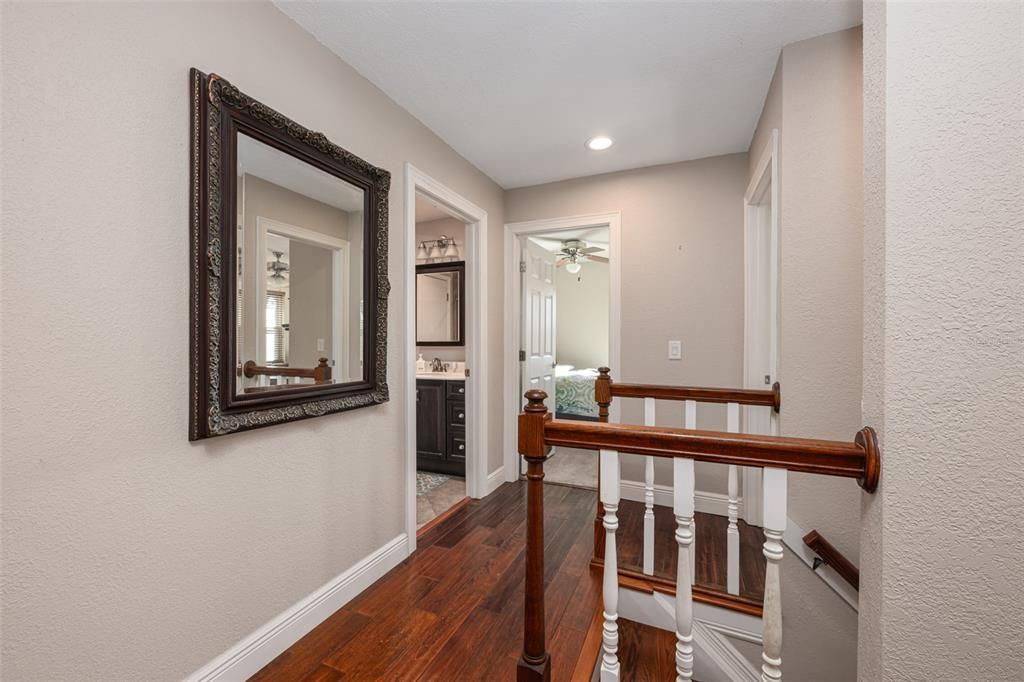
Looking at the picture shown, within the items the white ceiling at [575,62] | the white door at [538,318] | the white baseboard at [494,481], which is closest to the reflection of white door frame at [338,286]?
the white ceiling at [575,62]

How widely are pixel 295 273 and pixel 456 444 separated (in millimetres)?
2222

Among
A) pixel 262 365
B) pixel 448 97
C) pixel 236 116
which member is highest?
pixel 448 97

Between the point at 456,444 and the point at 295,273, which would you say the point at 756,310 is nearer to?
the point at 456,444

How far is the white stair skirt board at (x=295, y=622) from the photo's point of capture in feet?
4.59

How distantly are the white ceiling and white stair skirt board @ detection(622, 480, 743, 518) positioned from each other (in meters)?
2.35

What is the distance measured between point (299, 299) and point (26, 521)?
99 cm

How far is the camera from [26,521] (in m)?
0.98

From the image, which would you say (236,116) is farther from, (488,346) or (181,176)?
(488,346)

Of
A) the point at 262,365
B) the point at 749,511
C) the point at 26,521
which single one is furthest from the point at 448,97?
the point at 749,511

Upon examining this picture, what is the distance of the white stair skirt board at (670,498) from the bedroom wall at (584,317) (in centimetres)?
427

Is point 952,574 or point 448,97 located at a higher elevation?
point 448,97

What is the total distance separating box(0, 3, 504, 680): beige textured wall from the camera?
977mm

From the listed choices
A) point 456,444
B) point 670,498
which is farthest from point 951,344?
point 456,444

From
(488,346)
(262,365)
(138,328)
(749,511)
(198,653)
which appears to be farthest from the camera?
(488,346)
